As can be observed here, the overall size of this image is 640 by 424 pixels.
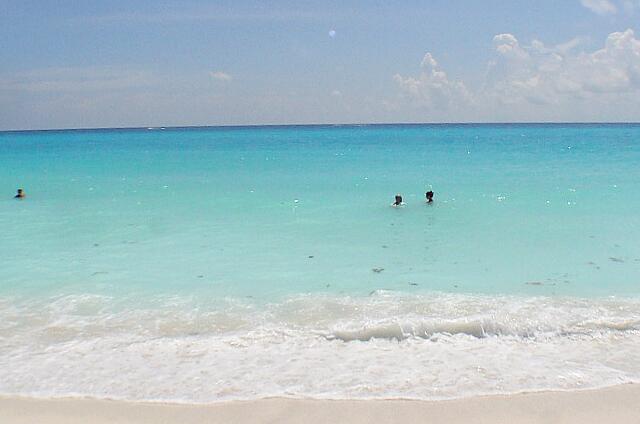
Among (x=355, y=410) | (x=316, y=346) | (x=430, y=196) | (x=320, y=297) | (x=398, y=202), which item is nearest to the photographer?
(x=355, y=410)

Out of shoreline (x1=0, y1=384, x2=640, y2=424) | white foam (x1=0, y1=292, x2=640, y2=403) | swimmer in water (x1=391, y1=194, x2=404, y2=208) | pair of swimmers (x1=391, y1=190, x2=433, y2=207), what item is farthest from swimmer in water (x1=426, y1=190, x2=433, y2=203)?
shoreline (x1=0, y1=384, x2=640, y2=424)

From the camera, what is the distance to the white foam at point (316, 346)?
625cm

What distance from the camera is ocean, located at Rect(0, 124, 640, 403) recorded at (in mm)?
6496

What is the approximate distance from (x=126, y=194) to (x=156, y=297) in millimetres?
15021

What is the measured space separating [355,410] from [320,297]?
3.96 meters

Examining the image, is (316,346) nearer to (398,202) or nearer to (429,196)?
(398,202)

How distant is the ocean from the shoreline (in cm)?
18

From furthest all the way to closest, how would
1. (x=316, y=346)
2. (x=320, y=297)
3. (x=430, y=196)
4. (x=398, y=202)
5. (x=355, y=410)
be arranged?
(x=430, y=196) → (x=398, y=202) → (x=320, y=297) → (x=316, y=346) → (x=355, y=410)

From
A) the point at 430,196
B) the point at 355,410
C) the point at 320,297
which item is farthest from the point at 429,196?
the point at 355,410

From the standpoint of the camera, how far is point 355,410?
5699mm

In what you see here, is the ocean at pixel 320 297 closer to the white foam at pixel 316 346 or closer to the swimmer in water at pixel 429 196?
the white foam at pixel 316 346

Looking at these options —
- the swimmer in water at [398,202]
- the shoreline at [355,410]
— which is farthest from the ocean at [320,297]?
the swimmer in water at [398,202]

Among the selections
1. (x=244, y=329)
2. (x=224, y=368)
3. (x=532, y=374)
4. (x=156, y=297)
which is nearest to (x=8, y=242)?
(x=156, y=297)

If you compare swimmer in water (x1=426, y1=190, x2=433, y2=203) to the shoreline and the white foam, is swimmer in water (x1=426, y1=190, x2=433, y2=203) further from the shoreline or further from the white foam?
the shoreline
